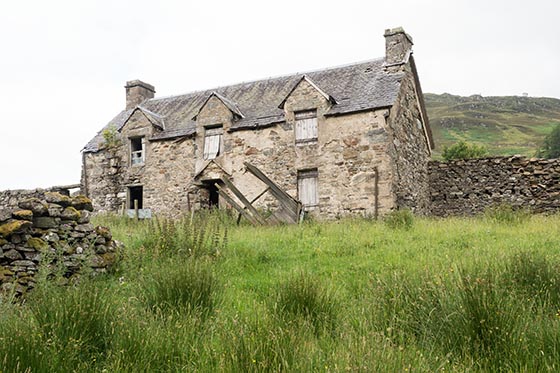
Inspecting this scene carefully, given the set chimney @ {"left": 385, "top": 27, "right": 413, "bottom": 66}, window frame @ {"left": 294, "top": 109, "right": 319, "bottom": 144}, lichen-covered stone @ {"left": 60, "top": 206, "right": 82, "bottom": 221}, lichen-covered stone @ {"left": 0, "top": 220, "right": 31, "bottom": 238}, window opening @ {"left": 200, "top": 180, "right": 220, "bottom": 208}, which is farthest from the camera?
window opening @ {"left": 200, "top": 180, "right": 220, "bottom": 208}

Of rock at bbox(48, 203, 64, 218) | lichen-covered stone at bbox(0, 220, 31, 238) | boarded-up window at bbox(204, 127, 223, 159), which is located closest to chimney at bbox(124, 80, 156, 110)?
boarded-up window at bbox(204, 127, 223, 159)

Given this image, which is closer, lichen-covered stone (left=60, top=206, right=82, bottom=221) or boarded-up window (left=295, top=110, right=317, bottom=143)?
lichen-covered stone (left=60, top=206, right=82, bottom=221)

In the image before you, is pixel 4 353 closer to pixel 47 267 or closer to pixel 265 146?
pixel 47 267

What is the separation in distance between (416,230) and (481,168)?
30.7ft

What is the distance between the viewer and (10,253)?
21.8 ft

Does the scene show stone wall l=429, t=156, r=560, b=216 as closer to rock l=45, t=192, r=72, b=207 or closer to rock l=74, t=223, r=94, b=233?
rock l=74, t=223, r=94, b=233

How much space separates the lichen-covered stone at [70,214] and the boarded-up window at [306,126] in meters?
11.9

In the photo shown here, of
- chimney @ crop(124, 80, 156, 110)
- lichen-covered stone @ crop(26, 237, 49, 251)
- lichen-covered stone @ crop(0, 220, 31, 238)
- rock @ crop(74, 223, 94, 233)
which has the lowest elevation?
lichen-covered stone @ crop(26, 237, 49, 251)

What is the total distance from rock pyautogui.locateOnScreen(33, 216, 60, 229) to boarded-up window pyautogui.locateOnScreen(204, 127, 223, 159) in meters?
13.0

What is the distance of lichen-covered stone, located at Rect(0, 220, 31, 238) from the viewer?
259 inches

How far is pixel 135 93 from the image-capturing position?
25.5m

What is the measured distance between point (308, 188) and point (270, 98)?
4864 mm

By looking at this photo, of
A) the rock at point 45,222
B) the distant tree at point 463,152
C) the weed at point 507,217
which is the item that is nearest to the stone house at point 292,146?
the weed at point 507,217

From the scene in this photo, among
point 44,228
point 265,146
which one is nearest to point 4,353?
point 44,228
